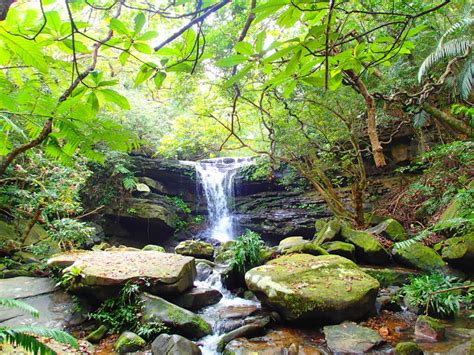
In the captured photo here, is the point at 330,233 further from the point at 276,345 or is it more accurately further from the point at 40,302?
the point at 40,302

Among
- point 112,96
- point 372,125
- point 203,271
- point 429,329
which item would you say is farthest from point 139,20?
point 203,271

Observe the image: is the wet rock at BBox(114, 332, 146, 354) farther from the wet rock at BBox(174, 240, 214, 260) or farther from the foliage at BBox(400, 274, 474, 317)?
the wet rock at BBox(174, 240, 214, 260)

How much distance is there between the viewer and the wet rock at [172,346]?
3.73 meters

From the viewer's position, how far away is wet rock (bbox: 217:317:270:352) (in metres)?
4.16

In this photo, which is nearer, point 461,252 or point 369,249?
point 461,252

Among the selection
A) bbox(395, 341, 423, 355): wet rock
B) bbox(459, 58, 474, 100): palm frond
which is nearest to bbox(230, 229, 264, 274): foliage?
bbox(395, 341, 423, 355): wet rock

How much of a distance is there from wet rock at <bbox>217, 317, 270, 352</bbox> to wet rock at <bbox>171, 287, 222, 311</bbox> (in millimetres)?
1367

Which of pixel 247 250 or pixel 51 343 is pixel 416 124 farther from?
pixel 51 343

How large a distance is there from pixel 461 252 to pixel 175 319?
5.17 metres

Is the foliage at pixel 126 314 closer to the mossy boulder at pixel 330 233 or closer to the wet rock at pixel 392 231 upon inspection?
the mossy boulder at pixel 330 233

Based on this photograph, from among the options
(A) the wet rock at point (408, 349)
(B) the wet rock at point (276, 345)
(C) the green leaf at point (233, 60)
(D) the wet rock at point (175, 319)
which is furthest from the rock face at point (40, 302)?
(C) the green leaf at point (233, 60)

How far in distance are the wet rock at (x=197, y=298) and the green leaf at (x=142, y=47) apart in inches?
210

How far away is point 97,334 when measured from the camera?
14.5 ft

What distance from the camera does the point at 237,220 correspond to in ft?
44.1
